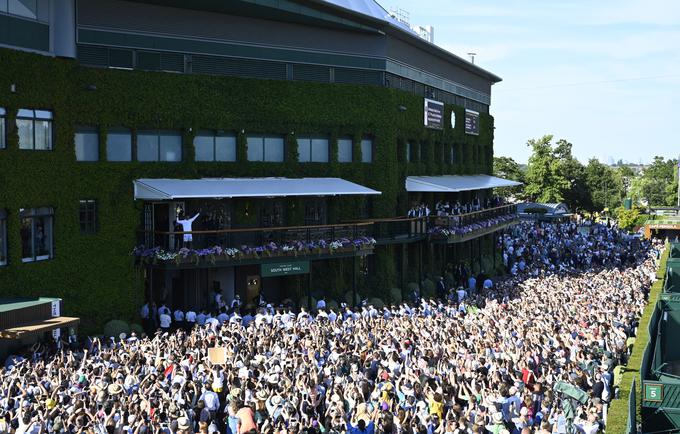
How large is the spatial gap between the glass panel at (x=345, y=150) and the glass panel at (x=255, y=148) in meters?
5.00

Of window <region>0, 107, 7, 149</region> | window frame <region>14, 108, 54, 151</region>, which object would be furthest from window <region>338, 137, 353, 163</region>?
window <region>0, 107, 7, 149</region>

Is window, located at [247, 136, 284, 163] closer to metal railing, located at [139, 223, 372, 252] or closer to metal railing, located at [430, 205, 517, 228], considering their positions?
metal railing, located at [139, 223, 372, 252]

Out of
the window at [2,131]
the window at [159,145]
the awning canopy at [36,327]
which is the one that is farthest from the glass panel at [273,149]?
the awning canopy at [36,327]

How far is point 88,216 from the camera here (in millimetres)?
32500

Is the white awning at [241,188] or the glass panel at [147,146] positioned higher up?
the glass panel at [147,146]

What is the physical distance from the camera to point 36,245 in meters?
30.2

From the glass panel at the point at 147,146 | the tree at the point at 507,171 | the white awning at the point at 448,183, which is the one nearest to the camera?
the glass panel at the point at 147,146

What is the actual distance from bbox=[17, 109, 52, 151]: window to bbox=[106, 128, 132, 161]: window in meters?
3.00

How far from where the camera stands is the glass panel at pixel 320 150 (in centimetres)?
4159

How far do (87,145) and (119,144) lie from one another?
152 cm

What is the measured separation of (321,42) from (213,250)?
Answer: 46.9 ft

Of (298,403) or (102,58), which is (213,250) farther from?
(298,403)

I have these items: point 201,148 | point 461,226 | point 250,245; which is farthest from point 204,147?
point 461,226

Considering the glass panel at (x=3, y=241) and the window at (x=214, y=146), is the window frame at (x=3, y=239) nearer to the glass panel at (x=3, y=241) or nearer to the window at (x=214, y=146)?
the glass panel at (x=3, y=241)
